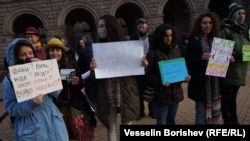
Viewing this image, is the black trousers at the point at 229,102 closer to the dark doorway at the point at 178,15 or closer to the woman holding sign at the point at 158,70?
the woman holding sign at the point at 158,70

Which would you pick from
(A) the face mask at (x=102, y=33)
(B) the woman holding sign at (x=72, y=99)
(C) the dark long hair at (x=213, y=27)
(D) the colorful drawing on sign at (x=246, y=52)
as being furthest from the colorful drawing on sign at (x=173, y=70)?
(D) the colorful drawing on sign at (x=246, y=52)

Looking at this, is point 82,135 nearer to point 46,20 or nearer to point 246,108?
point 246,108

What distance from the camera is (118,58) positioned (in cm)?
354

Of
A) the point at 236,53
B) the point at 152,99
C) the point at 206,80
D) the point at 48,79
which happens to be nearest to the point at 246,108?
the point at 236,53

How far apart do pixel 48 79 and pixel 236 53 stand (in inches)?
107

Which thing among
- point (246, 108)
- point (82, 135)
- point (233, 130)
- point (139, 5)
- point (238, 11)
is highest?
point (139, 5)

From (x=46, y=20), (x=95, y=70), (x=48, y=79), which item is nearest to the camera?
(x=48, y=79)

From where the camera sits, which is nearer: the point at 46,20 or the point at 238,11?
the point at 238,11

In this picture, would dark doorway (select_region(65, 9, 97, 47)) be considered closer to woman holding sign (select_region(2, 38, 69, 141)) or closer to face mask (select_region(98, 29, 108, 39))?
face mask (select_region(98, 29, 108, 39))

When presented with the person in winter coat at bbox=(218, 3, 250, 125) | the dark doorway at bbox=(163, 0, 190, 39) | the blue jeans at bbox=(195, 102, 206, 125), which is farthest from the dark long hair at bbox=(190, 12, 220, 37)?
the dark doorway at bbox=(163, 0, 190, 39)

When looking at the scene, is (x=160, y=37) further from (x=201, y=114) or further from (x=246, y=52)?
(x=246, y=52)

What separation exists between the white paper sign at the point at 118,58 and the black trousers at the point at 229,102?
1.69 m

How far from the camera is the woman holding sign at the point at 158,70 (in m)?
3.70

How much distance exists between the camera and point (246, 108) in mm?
6242
